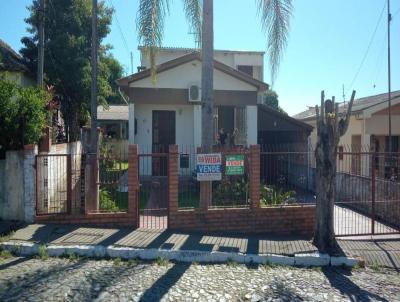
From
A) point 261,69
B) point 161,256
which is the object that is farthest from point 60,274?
point 261,69

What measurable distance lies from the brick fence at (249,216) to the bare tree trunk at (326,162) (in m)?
0.83

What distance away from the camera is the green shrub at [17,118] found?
25.8 ft

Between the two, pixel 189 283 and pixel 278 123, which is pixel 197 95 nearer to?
pixel 278 123

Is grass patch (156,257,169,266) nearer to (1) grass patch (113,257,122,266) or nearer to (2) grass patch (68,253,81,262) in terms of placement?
(1) grass patch (113,257,122,266)

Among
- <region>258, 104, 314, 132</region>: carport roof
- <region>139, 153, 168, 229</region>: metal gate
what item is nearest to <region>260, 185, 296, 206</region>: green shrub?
<region>139, 153, 168, 229</region>: metal gate

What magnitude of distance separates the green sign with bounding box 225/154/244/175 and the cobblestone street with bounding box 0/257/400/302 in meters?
2.31

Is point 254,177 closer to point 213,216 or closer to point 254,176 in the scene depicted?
point 254,176

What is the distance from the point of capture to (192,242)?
23.3 feet

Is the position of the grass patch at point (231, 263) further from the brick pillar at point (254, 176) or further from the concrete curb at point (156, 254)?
the brick pillar at point (254, 176)

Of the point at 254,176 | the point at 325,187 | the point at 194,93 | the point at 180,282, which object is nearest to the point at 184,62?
the point at 194,93

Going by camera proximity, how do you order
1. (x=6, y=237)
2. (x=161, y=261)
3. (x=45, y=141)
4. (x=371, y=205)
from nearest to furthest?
(x=161, y=261) → (x=6, y=237) → (x=45, y=141) → (x=371, y=205)

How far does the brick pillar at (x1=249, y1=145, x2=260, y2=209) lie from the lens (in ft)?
26.3

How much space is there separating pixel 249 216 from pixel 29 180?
4267 millimetres

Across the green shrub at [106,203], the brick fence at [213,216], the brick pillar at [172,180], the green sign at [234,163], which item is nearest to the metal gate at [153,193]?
the brick pillar at [172,180]
